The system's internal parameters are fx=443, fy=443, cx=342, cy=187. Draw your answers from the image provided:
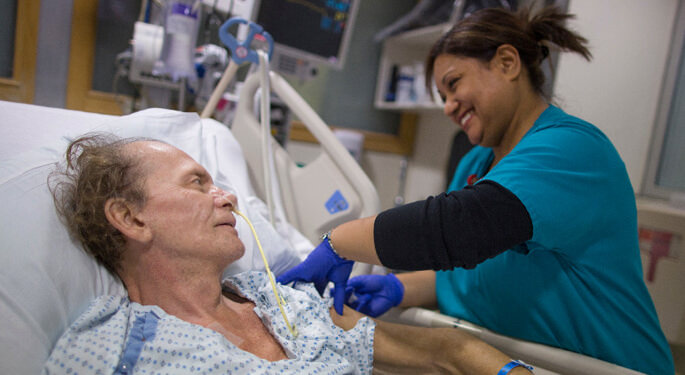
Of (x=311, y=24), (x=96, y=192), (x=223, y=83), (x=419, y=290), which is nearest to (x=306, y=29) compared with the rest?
(x=311, y=24)

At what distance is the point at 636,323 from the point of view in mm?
1000

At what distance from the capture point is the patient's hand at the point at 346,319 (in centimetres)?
102

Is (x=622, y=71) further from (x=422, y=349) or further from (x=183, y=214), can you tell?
(x=183, y=214)

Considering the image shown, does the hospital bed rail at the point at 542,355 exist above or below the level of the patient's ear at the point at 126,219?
below

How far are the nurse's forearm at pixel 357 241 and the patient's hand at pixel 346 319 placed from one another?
5.9 inches

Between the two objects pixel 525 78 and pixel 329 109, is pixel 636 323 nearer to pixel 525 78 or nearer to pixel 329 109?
pixel 525 78

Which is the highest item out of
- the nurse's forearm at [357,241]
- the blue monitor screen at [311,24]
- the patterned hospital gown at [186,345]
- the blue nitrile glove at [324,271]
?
the blue monitor screen at [311,24]

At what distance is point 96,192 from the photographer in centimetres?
88

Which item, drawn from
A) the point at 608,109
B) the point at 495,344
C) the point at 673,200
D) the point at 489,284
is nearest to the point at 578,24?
the point at 608,109

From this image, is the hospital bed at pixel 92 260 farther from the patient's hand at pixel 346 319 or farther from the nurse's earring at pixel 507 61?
the nurse's earring at pixel 507 61

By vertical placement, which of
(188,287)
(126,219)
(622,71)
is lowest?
(188,287)

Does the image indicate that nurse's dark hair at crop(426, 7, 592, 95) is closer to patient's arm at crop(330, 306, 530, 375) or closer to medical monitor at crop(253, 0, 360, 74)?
patient's arm at crop(330, 306, 530, 375)

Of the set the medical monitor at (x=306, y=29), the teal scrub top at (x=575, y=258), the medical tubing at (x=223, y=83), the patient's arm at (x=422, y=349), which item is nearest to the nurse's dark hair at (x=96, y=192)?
the patient's arm at (x=422, y=349)

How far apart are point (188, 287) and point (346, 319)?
36cm
